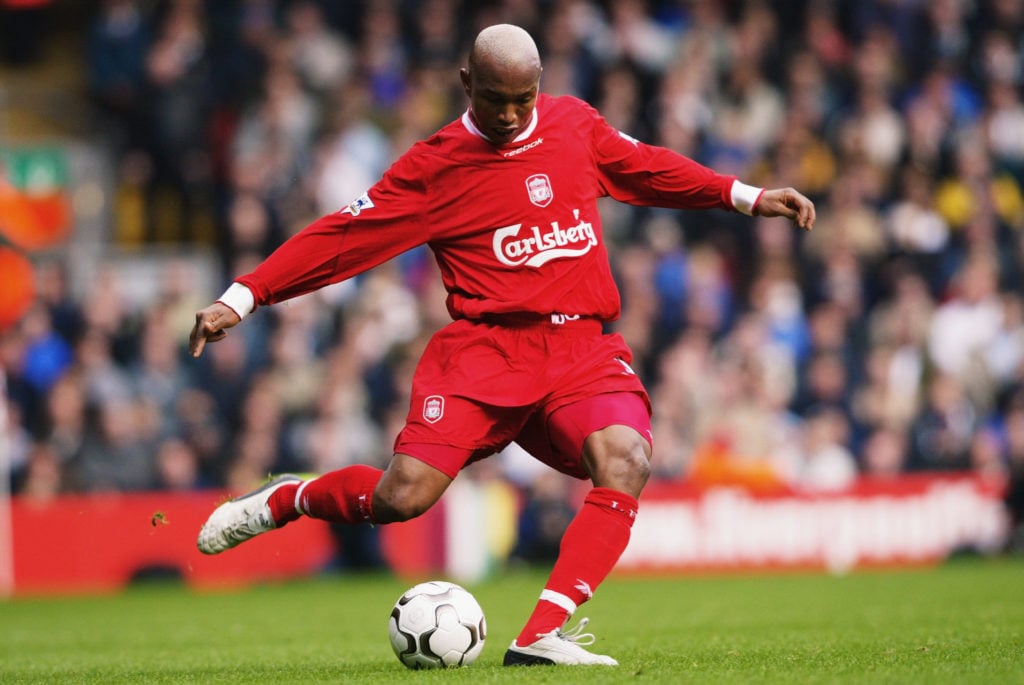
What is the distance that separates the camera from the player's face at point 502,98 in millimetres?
6238

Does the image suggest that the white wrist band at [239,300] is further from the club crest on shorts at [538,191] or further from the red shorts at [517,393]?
the club crest on shorts at [538,191]

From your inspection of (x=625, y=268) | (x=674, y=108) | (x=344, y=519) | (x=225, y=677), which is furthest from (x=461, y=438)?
(x=674, y=108)

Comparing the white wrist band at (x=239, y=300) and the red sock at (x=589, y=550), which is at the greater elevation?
the white wrist band at (x=239, y=300)

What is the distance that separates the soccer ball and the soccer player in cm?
36

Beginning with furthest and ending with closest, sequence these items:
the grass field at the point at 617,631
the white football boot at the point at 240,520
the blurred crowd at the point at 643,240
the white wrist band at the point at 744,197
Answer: the blurred crowd at the point at 643,240 → the white football boot at the point at 240,520 → the white wrist band at the point at 744,197 → the grass field at the point at 617,631

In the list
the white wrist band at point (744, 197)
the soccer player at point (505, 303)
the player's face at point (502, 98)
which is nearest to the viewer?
the player's face at point (502, 98)

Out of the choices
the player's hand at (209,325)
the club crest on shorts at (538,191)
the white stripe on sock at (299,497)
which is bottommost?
the white stripe on sock at (299,497)

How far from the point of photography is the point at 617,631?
8.61 metres

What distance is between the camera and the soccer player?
639cm

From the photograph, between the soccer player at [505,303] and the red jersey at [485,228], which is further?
the red jersey at [485,228]

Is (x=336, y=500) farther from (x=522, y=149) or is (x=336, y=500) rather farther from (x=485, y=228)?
(x=522, y=149)

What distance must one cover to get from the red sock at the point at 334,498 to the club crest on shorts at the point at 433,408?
298mm

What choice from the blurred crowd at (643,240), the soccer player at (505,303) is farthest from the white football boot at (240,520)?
the blurred crowd at (643,240)

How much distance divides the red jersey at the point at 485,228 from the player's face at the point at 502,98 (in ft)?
0.46
